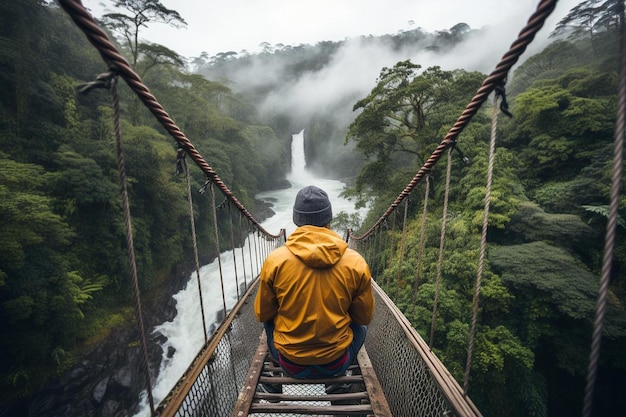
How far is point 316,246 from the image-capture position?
0.98m

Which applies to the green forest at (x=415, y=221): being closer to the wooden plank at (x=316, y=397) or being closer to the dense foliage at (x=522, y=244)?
the dense foliage at (x=522, y=244)

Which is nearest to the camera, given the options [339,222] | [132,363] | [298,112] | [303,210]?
[303,210]

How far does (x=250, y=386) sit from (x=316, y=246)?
86 centimetres

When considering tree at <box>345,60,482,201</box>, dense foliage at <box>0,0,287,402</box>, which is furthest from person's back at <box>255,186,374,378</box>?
tree at <box>345,60,482,201</box>

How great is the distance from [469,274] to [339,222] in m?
5.77

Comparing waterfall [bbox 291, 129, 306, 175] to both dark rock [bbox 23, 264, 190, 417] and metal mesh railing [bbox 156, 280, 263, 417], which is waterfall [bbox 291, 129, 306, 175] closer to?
dark rock [bbox 23, 264, 190, 417]

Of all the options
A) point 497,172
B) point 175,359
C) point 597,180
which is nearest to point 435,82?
point 497,172

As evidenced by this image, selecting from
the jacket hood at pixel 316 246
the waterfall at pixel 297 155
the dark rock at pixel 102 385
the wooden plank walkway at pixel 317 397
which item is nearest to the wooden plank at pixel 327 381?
the wooden plank walkway at pixel 317 397

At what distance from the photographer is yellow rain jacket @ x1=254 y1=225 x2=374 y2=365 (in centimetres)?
100

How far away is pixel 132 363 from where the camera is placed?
20.2ft

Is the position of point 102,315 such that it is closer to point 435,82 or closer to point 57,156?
point 57,156

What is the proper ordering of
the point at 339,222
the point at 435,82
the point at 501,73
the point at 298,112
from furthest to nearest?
the point at 298,112
the point at 339,222
the point at 435,82
the point at 501,73

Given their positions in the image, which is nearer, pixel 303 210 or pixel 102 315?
pixel 303 210

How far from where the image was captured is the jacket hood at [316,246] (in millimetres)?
967
